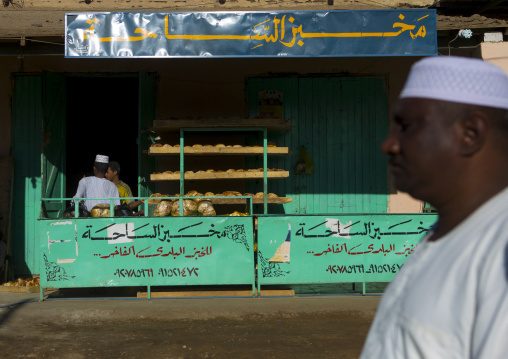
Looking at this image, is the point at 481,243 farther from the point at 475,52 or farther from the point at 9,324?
the point at 475,52

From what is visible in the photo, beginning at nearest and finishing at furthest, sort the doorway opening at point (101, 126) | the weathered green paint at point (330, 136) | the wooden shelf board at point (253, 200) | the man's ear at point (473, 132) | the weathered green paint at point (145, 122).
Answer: the man's ear at point (473, 132) < the wooden shelf board at point (253, 200) < the weathered green paint at point (145, 122) < the weathered green paint at point (330, 136) < the doorway opening at point (101, 126)

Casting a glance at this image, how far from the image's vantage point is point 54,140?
373 inches

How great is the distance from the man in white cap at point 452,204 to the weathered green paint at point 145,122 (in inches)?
326

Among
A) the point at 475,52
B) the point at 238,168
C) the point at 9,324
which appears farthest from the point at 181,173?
the point at 475,52

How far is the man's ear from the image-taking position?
119cm

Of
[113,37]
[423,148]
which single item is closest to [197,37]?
[113,37]

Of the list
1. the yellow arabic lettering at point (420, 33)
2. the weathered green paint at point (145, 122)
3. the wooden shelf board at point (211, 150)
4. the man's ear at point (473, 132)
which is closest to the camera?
the man's ear at point (473, 132)

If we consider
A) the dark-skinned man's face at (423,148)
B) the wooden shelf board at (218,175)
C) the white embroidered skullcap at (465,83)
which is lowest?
the dark-skinned man's face at (423,148)

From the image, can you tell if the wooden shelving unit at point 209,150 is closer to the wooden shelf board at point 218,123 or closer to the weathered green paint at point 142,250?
the wooden shelf board at point 218,123

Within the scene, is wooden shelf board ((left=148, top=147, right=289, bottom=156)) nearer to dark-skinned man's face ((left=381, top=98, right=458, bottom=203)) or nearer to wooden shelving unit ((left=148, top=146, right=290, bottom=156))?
wooden shelving unit ((left=148, top=146, right=290, bottom=156))

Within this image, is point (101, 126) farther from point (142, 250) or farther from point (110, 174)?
point (142, 250)

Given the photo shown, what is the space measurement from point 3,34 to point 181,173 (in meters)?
2.92

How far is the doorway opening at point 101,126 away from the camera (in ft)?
39.3

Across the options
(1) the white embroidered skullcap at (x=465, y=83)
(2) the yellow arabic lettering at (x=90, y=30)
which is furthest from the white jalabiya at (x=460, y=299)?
(2) the yellow arabic lettering at (x=90, y=30)
